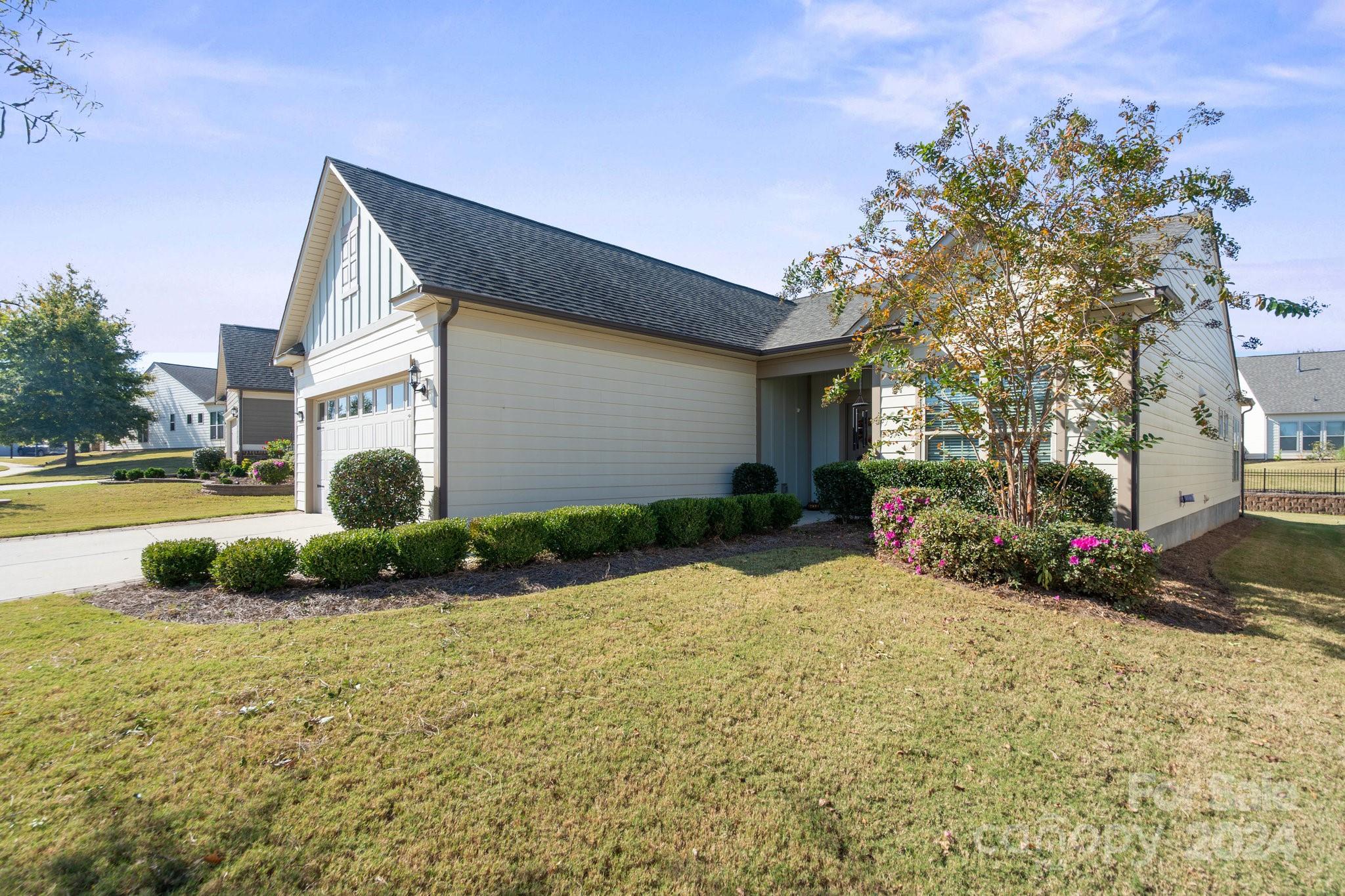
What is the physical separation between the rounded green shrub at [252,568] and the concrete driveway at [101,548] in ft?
4.37

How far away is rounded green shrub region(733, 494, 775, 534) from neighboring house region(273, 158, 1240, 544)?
80.0 inches

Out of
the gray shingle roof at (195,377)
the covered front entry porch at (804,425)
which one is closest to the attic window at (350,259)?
the covered front entry porch at (804,425)

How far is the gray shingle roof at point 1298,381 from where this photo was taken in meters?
29.4

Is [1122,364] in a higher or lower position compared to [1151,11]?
lower

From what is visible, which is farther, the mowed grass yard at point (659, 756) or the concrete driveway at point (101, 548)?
the concrete driveway at point (101, 548)

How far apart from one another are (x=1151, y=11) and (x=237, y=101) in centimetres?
1052

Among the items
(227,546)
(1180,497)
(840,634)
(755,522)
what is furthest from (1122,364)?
(227,546)

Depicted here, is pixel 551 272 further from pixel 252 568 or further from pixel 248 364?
pixel 248 364

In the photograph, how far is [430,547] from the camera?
249 inches

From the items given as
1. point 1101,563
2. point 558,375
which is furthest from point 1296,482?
point 558,375

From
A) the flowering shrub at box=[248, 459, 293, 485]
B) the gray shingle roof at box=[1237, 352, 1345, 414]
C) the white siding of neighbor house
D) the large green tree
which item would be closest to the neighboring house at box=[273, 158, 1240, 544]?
the flowering shrub at box=[248, 459, 293, 485]

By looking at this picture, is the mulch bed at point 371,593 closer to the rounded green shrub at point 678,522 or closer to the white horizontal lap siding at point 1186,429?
the rounded green shrub at point 678,522

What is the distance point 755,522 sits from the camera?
30.8 ft

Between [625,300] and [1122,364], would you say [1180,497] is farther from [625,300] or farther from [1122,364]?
[625,300]
